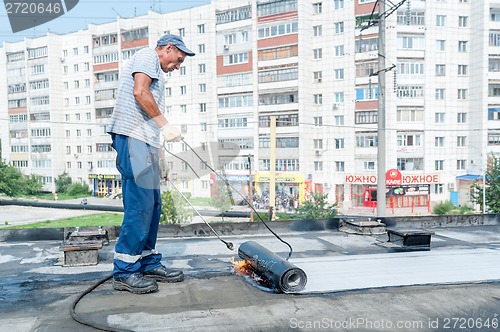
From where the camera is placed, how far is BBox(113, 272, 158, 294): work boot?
2955mm

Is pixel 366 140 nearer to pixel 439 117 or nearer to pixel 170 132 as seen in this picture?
pixel 439 117

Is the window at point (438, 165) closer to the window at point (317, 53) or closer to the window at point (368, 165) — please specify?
the window at point (368, 165)

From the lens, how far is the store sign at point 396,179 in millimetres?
37219

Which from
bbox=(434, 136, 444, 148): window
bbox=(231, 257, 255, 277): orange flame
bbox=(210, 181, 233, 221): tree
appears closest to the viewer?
bbox=(231, 257, 255, 277): orange flame

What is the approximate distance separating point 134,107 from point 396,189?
1486 inches

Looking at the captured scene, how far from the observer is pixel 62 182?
174 ft

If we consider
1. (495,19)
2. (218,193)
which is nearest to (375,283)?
(218,193)

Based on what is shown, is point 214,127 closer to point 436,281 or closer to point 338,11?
point 338,11

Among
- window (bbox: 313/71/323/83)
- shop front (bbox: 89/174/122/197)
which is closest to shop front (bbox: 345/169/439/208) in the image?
window (bbox: 313/71/323/83)

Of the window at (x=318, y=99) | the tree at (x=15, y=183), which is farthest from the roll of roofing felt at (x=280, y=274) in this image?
the tree at (x=15, y=183)

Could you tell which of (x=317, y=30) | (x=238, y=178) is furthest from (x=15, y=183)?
(x=317, y=30)

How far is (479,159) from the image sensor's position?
1501 inches

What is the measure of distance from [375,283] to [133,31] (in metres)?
47.9

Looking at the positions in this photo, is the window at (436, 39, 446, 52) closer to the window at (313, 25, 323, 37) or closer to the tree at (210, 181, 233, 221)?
the window at (313, 25, 323, 37)
